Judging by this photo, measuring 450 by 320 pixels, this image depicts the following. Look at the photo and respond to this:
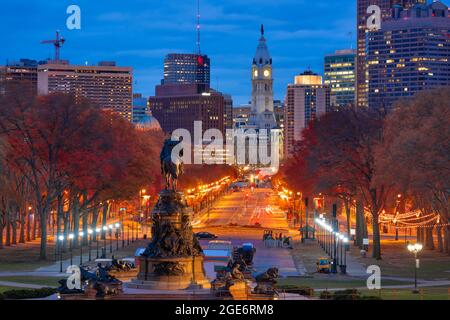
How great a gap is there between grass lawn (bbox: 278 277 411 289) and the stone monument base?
12.9 m

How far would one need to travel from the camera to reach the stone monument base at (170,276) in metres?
52.3

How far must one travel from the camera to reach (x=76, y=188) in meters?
103

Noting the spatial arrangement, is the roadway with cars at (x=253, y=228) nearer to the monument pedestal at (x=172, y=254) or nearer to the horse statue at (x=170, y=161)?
the monument pedestal at (x=172, y=254)

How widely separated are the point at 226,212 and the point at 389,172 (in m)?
103

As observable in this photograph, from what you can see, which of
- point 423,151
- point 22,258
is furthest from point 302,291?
point 22,258

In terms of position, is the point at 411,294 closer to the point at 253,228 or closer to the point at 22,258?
the point at 22,258

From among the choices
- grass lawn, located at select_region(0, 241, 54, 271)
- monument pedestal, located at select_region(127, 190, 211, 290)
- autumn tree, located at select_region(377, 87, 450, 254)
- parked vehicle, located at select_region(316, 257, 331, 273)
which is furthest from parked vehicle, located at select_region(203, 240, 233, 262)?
monument pedestal, located at select_region(127, 190, 211, 290)

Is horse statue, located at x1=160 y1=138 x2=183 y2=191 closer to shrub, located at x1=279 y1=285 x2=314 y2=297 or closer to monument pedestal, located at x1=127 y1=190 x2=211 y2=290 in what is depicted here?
monument pedestal, located at x1=127 y1=190 x2=211 y2=290

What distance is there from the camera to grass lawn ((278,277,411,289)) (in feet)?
217

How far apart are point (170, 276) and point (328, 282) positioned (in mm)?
19710

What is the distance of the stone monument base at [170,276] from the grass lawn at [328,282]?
12.9 m

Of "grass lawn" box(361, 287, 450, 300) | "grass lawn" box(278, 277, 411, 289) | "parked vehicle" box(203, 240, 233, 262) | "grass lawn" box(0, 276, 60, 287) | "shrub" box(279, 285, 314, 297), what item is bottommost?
"grass lawn" box(278, 277, 411, 289)
